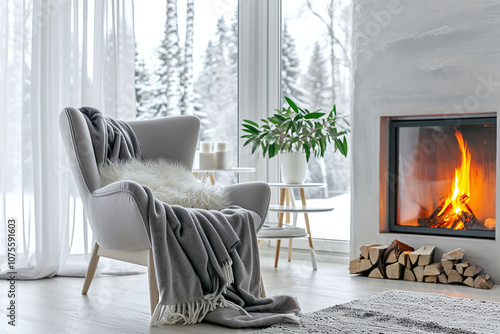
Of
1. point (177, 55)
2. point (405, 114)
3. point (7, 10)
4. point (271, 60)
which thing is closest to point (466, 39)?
point (405, 114)

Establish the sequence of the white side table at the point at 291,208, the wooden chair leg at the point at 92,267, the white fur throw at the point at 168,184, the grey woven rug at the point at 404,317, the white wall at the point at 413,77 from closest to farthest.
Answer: the grey woven rug at the point at 404,317
the white fur throw at the point at 168,184
the wooden chair leg at the point at 92,267
the white wall at the point at 413,77
the white side table at the point at 291,208

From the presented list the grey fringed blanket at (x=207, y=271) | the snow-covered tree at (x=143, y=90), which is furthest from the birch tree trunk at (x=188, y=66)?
the grey fringed blanket at (x=207, y=271)

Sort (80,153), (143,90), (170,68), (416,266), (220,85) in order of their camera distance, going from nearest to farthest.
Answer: (80,153), (416,266), (143,90), (170,68), (220,85)

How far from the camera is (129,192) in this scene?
2652mm

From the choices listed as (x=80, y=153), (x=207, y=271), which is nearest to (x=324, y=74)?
(x=80, y=153)

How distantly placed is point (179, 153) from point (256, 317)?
1.25m

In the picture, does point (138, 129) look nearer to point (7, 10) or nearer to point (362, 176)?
point (7, 10)

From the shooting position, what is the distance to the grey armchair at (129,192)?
2.68 meters

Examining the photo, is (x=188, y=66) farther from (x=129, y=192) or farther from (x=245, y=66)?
(x=129, y=192)

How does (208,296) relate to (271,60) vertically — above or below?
below

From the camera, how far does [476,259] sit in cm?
367

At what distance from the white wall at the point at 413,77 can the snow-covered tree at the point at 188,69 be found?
132 cm

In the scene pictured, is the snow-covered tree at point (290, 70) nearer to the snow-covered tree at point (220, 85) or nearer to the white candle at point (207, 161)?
the snow-covered tree at point (220, 85)

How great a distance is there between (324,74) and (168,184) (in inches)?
75.8
